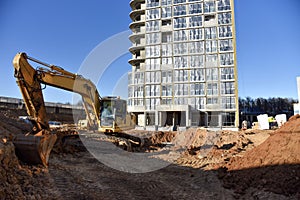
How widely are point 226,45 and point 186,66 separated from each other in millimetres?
8341

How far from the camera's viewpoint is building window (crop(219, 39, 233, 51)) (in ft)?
141

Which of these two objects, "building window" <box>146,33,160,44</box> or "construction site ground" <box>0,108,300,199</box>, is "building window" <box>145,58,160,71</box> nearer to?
"building window" <box>146,33,160,44</box>

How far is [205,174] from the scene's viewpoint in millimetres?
9750

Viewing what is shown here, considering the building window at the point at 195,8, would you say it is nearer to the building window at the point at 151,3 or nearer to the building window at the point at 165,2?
the building window at the point at 165,2

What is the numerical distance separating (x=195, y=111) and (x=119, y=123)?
2972 centimetres

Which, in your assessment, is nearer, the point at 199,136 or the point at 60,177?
the point at 60,177

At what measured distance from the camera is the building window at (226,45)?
42844mm

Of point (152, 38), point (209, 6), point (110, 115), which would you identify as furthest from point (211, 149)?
point (209, 6)

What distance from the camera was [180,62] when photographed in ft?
150

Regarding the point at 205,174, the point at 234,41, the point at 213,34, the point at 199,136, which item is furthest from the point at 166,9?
the point at 205,174

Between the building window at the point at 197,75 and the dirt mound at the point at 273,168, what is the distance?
34.3m

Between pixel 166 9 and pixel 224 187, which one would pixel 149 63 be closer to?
Result: pixel 166 9

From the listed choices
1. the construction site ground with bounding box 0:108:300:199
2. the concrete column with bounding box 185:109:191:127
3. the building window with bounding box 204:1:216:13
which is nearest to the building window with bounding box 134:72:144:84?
the concrete column with bounding box 185:109:191:127

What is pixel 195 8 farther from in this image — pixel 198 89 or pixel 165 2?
pixel 198 89
